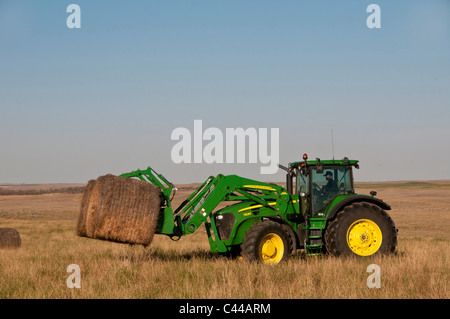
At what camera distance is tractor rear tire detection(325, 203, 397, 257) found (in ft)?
36.5

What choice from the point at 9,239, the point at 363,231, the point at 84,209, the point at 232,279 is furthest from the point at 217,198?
the point at 9,239

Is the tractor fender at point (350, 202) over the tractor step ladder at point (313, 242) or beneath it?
over

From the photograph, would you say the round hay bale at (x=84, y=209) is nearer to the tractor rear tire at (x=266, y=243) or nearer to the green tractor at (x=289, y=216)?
the green tractor at (x=289, y=216)

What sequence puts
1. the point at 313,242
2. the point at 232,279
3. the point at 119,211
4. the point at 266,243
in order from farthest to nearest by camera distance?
the point at 313,242
the point at 266,243
the point at 119,211
the point at 232,279

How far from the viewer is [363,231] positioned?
11.4m

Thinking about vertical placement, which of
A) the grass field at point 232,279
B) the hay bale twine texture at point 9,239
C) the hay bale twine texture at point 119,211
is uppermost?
the hay bale twine texture at point 119,211

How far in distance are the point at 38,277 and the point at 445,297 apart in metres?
7.00

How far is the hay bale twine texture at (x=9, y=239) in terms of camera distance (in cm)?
1659

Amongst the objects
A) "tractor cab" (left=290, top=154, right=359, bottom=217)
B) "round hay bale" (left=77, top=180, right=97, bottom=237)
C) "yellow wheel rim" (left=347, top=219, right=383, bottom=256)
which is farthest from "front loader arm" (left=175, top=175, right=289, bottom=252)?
"round hay bale" (left=77, top=180, right=97, bottom=237)

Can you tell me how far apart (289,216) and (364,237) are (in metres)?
1.65

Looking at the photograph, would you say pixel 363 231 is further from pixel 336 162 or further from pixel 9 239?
pixel 9 239

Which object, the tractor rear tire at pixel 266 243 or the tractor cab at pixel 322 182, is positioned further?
the tractor cab at pixel 322 182

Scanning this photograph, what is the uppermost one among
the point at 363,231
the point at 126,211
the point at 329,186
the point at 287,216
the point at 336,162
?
the point at 336,162

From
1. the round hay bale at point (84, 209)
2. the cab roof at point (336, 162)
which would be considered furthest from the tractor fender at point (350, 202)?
the round hay bale at point (84, 209)
